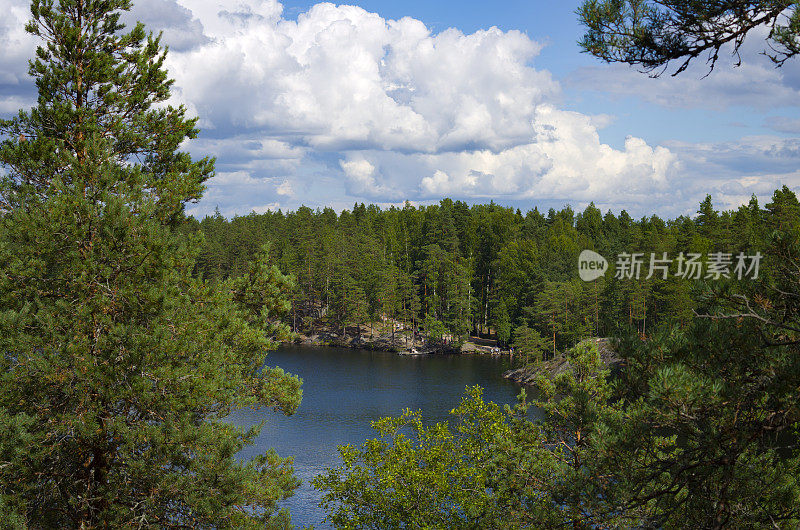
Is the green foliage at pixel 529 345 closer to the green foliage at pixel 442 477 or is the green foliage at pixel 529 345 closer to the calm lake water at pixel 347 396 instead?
the calm lake water at pixel 347 396

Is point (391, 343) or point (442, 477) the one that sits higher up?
point (442, 477)

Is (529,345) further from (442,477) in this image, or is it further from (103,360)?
(103,360)

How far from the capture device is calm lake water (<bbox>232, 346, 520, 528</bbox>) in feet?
88.1

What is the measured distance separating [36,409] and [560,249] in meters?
58.8

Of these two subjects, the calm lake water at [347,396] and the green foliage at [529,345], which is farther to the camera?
the green foliage at [529,345]

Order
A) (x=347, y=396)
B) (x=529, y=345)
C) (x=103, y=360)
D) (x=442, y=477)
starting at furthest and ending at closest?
(x=529, y=345) → (x=347, y=396) → (x=442, y=477) → (x=103, y=360)

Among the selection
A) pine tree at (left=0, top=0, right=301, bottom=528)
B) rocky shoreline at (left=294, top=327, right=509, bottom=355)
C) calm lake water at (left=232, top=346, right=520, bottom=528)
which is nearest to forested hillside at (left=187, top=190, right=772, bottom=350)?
rocky shoreline at (left=294, top=327, right=509, bottom=355)

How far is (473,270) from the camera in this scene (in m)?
68.9

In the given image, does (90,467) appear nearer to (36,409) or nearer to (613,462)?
(36,409)

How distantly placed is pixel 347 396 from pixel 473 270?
1309 inches

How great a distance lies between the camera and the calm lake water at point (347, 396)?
26859 millimetres

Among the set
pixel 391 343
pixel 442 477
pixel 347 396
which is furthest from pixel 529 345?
pixel 442 477

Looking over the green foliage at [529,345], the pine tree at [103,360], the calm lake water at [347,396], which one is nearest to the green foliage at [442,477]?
the pine tree at [103,360]

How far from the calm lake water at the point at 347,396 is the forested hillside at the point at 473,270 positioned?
6036 mm
